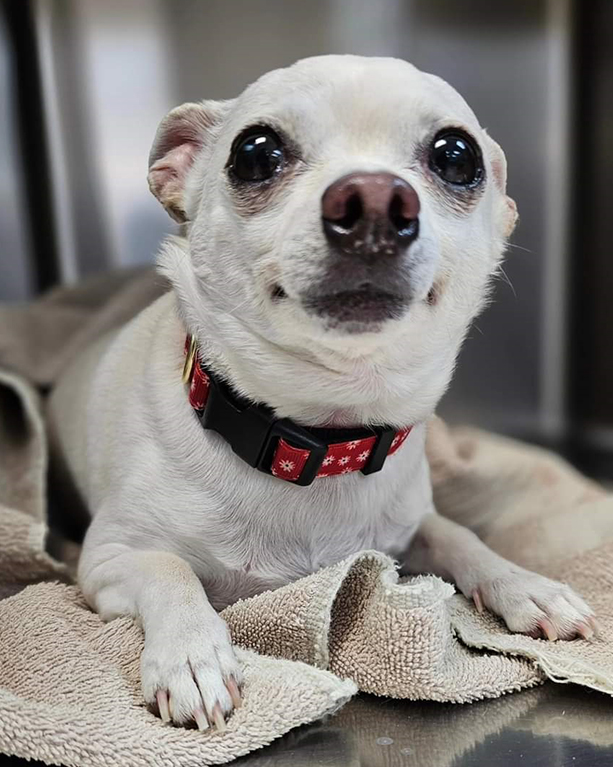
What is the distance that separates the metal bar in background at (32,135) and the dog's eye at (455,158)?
58.1 inches

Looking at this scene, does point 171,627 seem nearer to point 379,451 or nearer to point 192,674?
point 192,674

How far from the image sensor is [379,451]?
45.2 inches

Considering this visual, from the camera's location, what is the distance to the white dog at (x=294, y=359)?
3.11 feet

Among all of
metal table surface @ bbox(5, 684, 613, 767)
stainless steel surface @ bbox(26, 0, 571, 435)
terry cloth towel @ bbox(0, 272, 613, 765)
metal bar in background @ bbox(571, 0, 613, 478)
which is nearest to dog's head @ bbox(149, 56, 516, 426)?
terry cloth towel @ bbox(0, 272, 613, 765)

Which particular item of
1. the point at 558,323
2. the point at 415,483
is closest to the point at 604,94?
the point at 558,323

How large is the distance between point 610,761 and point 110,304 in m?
1.41

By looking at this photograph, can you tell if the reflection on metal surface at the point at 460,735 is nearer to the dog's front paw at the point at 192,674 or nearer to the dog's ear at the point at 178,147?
the dog's front paw at the point at 192,674

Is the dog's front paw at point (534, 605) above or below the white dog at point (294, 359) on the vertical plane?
below

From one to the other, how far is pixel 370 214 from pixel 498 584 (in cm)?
55

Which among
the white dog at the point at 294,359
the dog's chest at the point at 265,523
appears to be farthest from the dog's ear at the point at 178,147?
the dog's chest at the point at 265,523

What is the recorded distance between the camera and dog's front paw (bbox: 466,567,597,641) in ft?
3.69

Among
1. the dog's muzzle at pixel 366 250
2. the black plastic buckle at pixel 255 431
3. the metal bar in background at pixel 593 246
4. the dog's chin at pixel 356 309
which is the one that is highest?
the dog's muzzle at pixel 366 250

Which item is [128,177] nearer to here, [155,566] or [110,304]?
[110,304]

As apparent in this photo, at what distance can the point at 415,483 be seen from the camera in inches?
51.8
